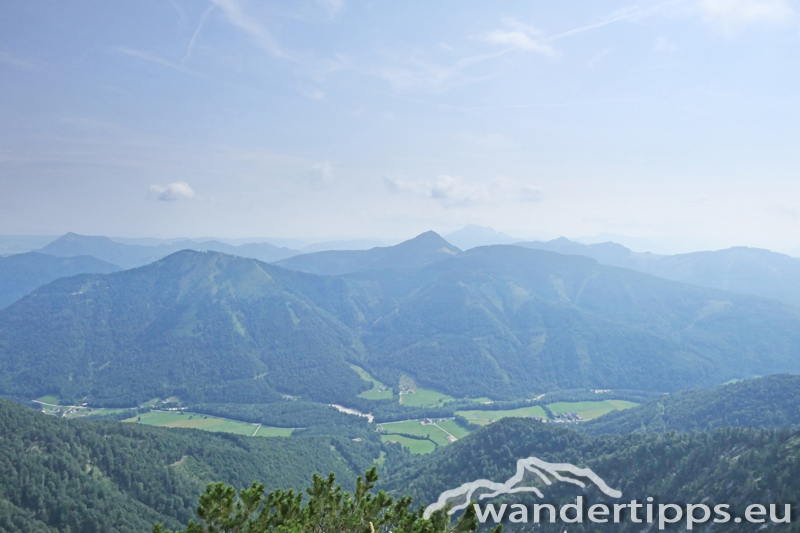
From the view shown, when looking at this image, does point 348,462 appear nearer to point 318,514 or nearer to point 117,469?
point 117,469

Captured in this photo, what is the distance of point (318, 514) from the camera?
24.5 metres

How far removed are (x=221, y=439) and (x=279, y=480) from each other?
30.1 metres

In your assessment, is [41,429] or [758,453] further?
[41,429]

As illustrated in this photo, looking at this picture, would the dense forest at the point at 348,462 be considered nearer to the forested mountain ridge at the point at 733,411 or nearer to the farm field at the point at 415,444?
the forested mountain ridge at the point at 733,411

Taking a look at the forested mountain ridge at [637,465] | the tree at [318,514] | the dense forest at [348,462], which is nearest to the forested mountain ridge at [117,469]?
the dense forest at [348,462]

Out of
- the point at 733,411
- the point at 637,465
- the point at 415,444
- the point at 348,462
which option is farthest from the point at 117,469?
the point at 733,411

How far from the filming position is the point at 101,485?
10488 centimetres

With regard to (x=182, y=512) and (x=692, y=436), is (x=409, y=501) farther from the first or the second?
(x=182, y=512)

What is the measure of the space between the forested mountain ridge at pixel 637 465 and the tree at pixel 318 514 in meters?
59.3

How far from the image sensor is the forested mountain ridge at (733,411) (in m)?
160

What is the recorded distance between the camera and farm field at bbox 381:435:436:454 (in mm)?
184250

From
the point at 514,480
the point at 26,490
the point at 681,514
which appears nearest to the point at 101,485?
the point at 26,490

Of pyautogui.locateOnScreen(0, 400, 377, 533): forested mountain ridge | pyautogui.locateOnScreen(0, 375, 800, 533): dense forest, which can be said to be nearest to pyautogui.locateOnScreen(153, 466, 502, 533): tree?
pyautogui.locateOnScreen(0, 375, 800, 533): dense forest

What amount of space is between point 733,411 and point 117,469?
21143 centimetres
